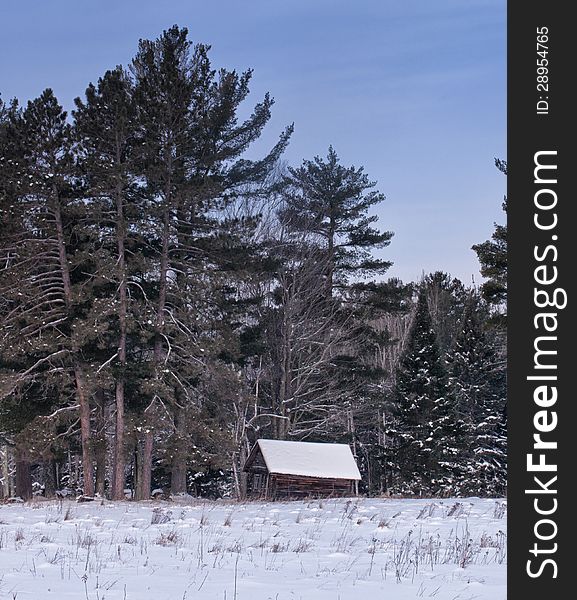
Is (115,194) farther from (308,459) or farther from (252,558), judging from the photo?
Answer: (252,558)

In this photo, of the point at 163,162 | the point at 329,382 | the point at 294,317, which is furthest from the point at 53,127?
the point at 329,382

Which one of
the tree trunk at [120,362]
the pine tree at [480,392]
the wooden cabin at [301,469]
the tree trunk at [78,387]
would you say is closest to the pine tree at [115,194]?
the tree trunk at [120,362]

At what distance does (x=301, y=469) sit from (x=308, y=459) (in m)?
0.79

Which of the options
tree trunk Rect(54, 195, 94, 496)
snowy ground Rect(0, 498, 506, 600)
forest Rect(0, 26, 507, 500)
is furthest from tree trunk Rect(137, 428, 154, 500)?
snowy ground Rect(0, 498, 506, 600)

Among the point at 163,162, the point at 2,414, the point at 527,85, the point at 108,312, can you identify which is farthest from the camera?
the point at 2,414

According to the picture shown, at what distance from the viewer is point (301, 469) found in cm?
3111

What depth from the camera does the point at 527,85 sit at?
5426 millimetres

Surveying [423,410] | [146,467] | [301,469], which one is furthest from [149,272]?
[423,410]

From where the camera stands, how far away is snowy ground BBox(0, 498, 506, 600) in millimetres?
7465

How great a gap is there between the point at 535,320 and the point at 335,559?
5.54 m

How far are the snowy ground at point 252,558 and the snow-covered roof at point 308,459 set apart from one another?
15.1 metres

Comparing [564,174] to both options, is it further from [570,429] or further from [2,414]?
[2,414]

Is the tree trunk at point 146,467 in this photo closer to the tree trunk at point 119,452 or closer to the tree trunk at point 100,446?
the tree trunk at point 119,452

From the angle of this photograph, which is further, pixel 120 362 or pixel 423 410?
pixel 423 410
